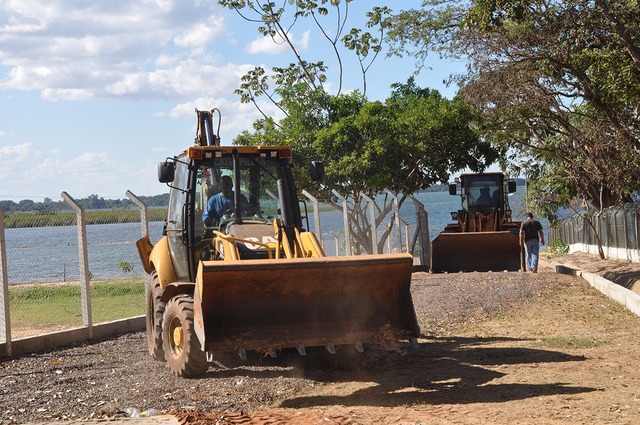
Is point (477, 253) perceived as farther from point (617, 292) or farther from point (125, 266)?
point (125, 266)

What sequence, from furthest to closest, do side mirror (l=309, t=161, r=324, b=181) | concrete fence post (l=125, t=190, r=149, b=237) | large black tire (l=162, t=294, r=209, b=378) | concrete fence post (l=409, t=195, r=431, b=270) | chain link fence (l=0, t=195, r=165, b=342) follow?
concrete fence post (l=409, t=195, r=431, b=270) < concrete fence post (l=125, t=190, r=149, b=237) < chain link fence (l=0, t=195, r=165, b=342) < side mirror (l=309, t=161, r=324, b=181) < large black tire (l=162, t=294, r=209, b=378)

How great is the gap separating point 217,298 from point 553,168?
93.7ft

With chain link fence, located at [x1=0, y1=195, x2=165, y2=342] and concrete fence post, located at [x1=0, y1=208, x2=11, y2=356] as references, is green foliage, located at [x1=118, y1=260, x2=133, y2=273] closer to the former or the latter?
chain link fence, located at [x1=0, y1=195, x2=165, y2=342]

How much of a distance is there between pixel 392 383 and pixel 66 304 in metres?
15.5

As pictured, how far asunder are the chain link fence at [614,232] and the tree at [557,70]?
5.09 feet

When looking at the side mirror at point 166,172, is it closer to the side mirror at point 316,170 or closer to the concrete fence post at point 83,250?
the side mirror at point 316,170

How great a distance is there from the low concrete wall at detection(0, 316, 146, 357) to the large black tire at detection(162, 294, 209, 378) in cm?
277

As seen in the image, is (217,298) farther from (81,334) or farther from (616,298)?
(616,298)

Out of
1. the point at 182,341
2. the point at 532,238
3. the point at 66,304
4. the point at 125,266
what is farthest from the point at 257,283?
the point at 532,238

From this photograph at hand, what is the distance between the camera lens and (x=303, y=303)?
367 inches

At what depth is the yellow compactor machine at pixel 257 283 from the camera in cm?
908

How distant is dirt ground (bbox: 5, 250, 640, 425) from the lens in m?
7.72

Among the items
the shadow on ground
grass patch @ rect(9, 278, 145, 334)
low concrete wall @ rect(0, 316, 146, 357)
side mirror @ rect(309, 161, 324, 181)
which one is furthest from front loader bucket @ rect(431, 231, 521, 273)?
side mirror @ rect(309, 161, 324, 181)

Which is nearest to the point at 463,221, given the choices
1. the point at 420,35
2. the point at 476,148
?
the point at 476,148
